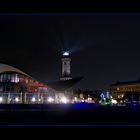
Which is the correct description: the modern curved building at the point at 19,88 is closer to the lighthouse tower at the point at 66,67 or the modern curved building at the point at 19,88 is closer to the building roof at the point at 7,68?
the building roof at the point at 7,68

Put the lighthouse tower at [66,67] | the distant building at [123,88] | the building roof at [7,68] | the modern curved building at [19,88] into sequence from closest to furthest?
the modern curved building at [19,88] → the building roof at [7,68] → the distant building at [123,88] → the lighthouse tower at [66,67]

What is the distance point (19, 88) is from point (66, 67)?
45.8 metres

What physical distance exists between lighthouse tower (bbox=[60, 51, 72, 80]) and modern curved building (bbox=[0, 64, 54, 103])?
127 ft

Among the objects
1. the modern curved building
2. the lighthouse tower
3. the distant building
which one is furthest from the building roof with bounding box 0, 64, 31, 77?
the lighthouse tower

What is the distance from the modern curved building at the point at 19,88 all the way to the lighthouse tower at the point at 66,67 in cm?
3866

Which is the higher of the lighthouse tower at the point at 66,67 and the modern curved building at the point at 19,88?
the lighthouse tower at the point at 66,67

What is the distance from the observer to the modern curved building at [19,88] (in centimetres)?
2781

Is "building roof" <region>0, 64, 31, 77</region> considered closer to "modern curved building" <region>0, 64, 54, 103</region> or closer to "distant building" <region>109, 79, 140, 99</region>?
"modern curved building" <region>0, 64, 54, 103</region>

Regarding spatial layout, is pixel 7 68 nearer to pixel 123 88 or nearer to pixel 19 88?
pixel 19 88

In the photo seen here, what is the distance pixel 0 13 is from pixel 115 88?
66959mm

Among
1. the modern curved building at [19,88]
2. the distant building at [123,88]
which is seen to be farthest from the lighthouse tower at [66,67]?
the modern curved building at [19,88]

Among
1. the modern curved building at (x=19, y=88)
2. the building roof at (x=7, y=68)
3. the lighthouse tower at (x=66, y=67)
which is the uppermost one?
the lighthouse tower at (x=66, y=67)

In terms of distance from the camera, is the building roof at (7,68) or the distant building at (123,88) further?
the distant building at (123,88)

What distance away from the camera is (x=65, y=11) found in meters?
3.46
